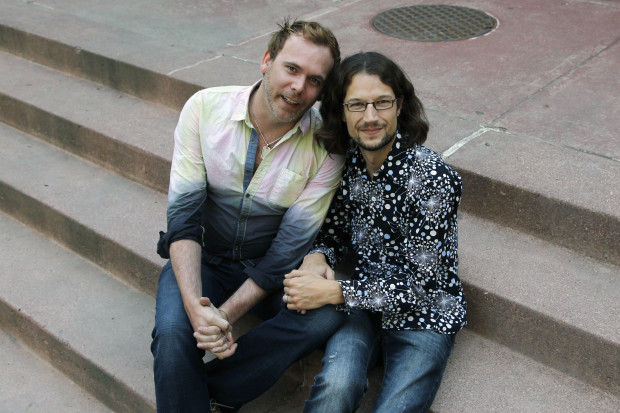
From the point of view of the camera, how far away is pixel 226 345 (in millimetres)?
2342

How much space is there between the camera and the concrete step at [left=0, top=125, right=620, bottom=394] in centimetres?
237

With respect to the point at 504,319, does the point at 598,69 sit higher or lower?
higher

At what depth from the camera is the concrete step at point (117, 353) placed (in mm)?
2336

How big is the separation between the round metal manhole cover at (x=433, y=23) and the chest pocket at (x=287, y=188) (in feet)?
7.00

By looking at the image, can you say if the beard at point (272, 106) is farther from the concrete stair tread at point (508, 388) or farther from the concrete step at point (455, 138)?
the concrete stair tread at point (508, 388)

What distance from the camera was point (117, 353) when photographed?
2.85m

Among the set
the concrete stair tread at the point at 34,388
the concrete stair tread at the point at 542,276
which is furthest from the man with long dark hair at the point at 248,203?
the concrete stair tread at the point at 34,388

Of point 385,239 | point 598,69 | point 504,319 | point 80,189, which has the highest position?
point 598,69

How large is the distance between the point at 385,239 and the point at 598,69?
6.88 ft

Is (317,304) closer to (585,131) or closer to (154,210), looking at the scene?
(154,210)

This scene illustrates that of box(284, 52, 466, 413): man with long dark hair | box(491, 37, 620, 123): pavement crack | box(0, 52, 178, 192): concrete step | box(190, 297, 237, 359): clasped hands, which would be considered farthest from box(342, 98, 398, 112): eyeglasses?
box(0, 52, 178, 192): concrete step

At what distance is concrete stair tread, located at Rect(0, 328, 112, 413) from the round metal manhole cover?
113 inches

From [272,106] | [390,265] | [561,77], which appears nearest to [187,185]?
[272,106]

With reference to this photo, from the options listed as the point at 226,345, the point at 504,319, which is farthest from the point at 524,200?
the point at 226,345
